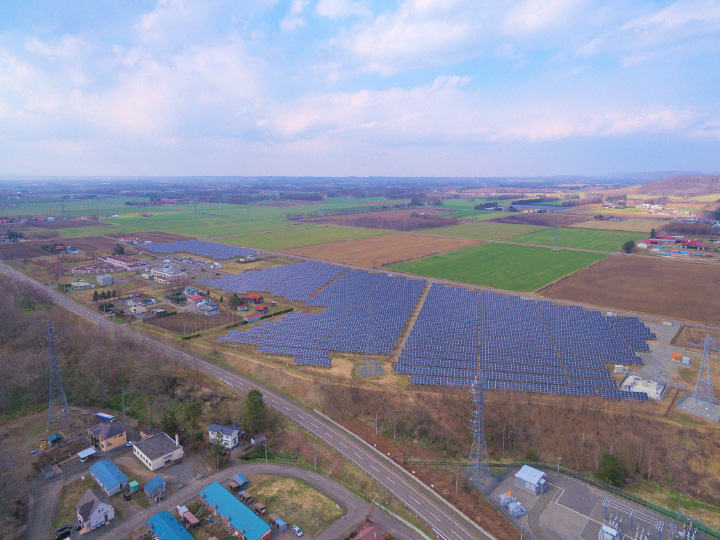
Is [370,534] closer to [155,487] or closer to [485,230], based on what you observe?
[155,487]

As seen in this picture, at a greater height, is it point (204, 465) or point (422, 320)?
point (422, 320)

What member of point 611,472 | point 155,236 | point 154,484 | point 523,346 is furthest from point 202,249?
point 611,472

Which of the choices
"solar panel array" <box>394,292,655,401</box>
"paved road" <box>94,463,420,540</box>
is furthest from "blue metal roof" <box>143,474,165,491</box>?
"solar panel array" <box>394,292,655,401</box>

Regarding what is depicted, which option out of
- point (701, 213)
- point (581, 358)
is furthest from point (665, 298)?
point (701, 213)

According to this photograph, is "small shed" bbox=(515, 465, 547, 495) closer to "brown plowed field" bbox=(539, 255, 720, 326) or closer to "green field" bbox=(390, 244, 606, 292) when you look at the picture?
"brown plowed field" bbox=(539, 255, 720, 326)

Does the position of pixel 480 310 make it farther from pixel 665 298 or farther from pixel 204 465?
pixel 204 465
